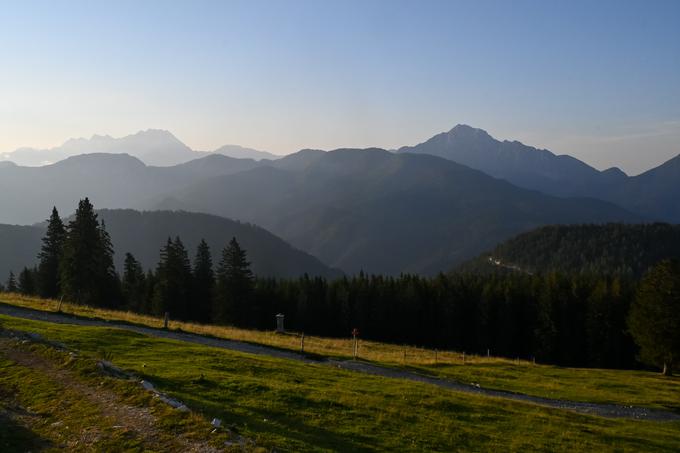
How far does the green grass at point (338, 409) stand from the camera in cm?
1736

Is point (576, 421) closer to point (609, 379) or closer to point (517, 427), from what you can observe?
point (517, 427)

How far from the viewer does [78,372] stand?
800 inches

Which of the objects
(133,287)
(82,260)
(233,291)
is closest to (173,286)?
(233,291)

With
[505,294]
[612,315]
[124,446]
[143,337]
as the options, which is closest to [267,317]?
[505,294]

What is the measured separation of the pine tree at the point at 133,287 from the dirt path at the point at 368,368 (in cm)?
5252

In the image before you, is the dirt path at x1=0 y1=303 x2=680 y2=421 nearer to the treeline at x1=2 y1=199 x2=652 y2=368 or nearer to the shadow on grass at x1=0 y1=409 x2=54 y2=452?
the shadow on grass at x1=0 y1=409 x2=54 y2=452

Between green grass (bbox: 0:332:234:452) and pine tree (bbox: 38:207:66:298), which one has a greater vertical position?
pine tree (bbox: 38:207:66:298)

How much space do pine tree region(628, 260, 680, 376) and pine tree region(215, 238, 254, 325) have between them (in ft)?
192

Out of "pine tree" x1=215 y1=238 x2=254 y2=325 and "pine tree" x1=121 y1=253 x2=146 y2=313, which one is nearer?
"pine tree" x1=215 y1=238 x2=254 y2=325

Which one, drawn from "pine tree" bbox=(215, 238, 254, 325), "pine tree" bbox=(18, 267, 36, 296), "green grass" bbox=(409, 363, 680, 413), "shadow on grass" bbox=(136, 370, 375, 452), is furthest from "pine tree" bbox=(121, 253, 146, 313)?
"shadow on grass" bbox=(136, 370, 375, 452)

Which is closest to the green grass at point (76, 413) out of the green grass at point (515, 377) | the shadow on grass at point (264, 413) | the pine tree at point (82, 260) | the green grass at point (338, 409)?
the shadow on grass at point (264, 413)

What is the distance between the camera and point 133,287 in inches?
3634

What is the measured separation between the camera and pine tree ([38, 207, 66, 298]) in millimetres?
81812

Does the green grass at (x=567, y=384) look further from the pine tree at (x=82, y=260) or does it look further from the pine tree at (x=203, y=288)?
the pine tree at (x=203, y=288)
